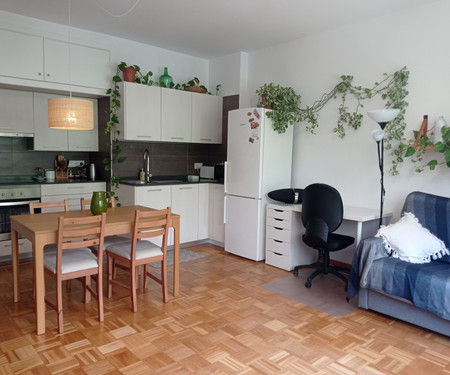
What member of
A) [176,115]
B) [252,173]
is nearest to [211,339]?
[252,173]

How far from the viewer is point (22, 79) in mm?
4008

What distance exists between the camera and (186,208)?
4906mm

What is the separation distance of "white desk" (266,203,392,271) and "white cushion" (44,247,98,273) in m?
2.07

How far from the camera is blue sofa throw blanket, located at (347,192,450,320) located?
2588mm

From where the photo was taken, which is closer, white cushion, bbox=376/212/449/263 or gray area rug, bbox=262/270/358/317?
white cushion, bbox=376/212/449/263

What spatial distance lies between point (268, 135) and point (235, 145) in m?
0.45

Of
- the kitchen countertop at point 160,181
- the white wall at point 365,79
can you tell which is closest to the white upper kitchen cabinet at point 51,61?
the kitchen countertop at point 160,181

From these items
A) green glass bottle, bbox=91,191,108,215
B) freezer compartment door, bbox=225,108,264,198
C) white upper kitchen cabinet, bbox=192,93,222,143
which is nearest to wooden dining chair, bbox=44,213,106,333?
green glass bottle, bbox=91,191,108,215

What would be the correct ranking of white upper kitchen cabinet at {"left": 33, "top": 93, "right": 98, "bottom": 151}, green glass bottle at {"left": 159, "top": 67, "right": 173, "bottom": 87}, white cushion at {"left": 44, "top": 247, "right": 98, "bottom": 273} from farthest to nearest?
green glass bottle at {"left": 159, "top": 67, "right": 173, "bottom": 87} → white upper kitchen cabinet at {"left": 33, "top": 93, "right": 98, "bottom": 151} → white cushion at {"left": 44, "top": 247, "right": 98, "bottom": 273}

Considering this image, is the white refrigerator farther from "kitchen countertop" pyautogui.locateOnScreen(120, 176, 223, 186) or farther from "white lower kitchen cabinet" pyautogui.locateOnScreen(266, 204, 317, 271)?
"kitchen countertop" pyautogui.locateOnScreen(120, 176, 223, 186)

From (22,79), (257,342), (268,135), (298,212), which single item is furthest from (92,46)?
(257,342)

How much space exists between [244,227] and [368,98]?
202cm

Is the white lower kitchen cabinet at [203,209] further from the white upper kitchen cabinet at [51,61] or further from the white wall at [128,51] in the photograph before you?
the white upper kitchen cabinet at [51,61]

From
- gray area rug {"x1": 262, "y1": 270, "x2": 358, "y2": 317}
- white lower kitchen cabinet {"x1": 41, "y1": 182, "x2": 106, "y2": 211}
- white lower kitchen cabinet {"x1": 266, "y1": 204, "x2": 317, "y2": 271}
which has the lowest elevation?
gray area rug {"x1": 262, "y1": 270, "x2": 358, "y2": 317}
